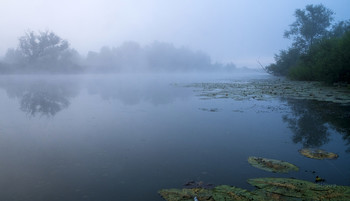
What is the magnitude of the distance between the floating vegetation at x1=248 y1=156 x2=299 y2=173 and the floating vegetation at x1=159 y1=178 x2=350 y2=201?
396 millimetres

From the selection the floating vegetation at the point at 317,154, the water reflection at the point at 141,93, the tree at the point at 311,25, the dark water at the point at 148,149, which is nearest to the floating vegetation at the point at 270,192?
the dark water at the point at 148,149

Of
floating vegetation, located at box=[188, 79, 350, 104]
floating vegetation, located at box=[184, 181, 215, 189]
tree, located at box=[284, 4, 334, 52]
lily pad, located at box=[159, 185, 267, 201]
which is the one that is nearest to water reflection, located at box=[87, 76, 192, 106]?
floating vegetation, located at box=[188, 79, 350, 104]

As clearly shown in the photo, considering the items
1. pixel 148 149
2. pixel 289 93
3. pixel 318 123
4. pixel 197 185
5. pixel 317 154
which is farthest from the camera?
pixel 289 93

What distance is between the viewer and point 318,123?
5.27 meters

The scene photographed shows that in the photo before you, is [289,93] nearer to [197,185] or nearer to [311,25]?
[197,185]

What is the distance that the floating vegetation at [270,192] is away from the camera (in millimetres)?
2254

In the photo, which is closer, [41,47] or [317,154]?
[317,154]

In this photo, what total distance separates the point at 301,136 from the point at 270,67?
118ft

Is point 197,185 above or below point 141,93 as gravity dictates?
below

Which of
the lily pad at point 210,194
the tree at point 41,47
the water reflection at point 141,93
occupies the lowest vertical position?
the lily pad at point 210,194

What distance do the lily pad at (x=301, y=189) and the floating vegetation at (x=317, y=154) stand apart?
977 millimetres

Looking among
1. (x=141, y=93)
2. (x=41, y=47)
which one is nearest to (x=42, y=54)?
(x=41, y=47)

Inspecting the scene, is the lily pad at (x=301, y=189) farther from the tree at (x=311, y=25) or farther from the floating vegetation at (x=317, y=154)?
the tree at (x=311, y=25)

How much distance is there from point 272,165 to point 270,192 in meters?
0.74
